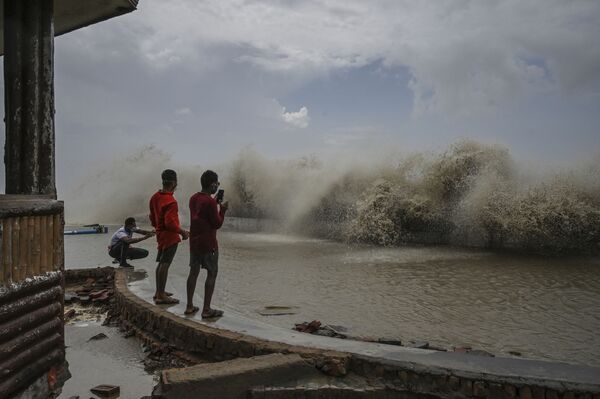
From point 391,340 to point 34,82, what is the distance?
336 cm

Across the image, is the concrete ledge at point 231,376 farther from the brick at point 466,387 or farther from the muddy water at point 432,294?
the muddy water at point 432,294

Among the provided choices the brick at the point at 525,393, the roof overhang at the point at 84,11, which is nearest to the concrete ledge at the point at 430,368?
the brick at the point at 525,393

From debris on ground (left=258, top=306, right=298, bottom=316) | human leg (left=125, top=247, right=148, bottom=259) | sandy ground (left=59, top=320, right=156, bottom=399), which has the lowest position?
sandy ground (left=59, top=320, right=156, bottom=399)

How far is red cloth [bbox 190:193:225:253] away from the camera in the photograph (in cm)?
469

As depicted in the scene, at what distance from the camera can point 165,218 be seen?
17.3 feet

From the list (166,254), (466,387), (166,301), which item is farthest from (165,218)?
(466,387)

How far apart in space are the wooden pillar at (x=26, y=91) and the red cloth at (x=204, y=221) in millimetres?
1752

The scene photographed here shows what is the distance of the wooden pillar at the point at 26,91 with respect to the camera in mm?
3027

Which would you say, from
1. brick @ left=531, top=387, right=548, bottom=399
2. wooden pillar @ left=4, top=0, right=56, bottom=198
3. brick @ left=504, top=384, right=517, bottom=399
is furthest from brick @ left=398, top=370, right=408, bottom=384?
wooden pillar @ left=4, top=0, right=56, bottom=198

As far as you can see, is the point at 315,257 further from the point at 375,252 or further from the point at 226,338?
the point at 226,338

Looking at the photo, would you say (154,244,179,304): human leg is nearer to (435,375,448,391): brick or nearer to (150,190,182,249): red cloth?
(150,190,182,249): red cloth

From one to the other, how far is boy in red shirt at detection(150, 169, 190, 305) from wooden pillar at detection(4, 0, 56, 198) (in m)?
2.15

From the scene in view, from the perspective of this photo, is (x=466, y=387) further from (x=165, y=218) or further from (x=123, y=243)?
(x=123, y=243)

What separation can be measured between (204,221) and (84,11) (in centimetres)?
207
